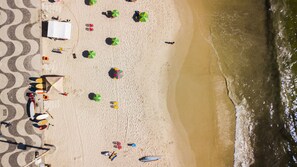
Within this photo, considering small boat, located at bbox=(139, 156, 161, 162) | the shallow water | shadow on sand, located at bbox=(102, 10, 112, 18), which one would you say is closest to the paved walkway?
shadow on sand, located at bbox=(102, 10, 112, 18)

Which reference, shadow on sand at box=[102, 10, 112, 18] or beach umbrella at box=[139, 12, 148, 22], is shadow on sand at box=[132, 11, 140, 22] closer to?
beach umbrella at box=[139, 12, 148, 22]

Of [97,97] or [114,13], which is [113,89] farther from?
[114,13]

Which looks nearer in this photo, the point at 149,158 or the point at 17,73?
the point at 17,73

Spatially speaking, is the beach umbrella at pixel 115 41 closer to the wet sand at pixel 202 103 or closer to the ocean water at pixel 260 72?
the wet sand at pixel 202 103

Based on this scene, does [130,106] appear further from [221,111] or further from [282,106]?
[282,106]

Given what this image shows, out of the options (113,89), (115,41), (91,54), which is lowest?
(113,89)

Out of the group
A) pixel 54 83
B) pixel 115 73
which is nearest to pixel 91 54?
pixel 115 73

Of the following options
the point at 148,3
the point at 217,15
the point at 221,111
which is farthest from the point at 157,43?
the point at 221,111
